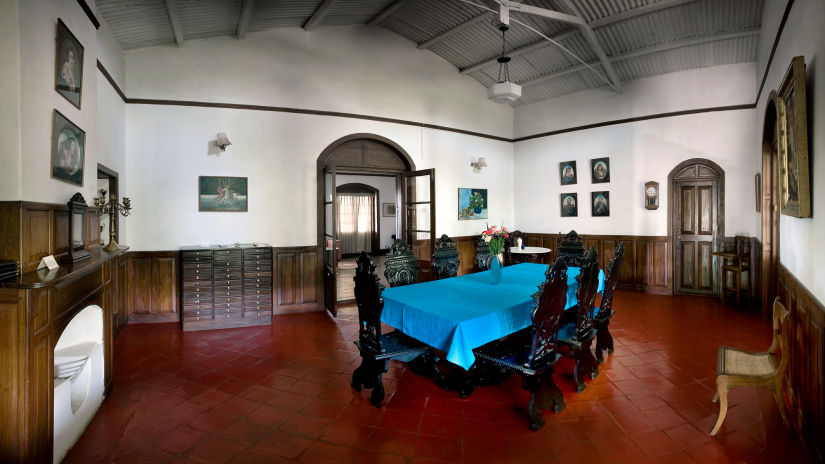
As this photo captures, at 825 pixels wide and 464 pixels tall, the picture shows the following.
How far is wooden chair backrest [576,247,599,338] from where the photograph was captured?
3051 mm

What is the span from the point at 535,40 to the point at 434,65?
74.6 inches

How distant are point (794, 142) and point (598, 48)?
4.16m

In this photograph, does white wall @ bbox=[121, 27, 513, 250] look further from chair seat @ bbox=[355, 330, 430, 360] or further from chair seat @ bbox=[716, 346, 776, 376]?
chair seat @ bbox=[716, 346, 776, 376]

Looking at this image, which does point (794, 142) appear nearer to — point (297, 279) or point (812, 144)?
point (812, 144)

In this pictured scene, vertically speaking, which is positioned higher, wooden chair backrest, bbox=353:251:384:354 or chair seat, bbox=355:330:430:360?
wooden chair backrest, bbox=353:251:384:354

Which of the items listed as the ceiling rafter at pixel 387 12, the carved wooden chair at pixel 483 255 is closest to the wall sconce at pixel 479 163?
the ceiling rafter at pixel 387 12

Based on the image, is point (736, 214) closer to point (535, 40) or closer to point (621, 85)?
point (621, 85)

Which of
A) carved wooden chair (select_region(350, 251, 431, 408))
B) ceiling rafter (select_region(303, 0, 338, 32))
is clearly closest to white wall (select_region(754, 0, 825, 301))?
carved wooden chair (select_region(350, 251, 431, 408))

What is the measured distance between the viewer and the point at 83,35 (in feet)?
10.3

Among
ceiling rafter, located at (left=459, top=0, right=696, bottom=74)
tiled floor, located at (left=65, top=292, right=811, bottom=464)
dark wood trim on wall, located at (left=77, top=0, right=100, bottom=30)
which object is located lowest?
tiled floor, located at (left=65, top=292, right=811, bottom=464)

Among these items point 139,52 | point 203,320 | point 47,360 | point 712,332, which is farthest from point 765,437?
point 139,52

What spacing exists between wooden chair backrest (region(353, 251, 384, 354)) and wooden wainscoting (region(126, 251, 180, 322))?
363cm

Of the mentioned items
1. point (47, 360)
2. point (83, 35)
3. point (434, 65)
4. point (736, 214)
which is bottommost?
point (47, 360)

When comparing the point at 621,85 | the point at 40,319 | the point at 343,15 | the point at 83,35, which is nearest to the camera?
the point at 40,319
